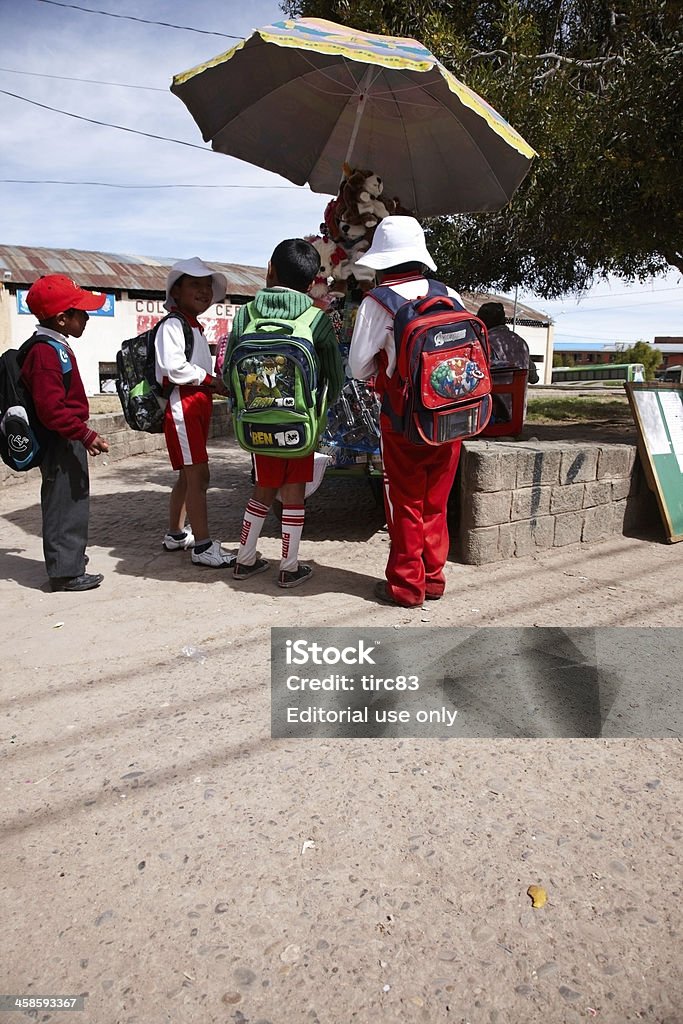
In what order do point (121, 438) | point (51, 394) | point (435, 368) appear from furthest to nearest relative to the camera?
point (121, 438) → point (51, 394) → point (435, 368)

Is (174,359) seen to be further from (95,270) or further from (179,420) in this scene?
(95,270)

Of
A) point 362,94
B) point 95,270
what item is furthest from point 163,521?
point 95,270

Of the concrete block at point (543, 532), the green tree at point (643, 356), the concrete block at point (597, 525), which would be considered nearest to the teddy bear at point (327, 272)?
the concrete block at point (543, 532)

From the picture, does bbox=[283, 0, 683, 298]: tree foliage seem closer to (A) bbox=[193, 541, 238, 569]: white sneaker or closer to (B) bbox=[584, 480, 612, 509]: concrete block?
(B) bbox=[584, 480, 612, 509]: concrete block

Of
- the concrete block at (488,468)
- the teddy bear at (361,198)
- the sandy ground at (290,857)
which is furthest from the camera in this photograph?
the teddy bear at (361,198)

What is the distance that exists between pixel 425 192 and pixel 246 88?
1.49 metres

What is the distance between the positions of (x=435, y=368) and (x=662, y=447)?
256 cm

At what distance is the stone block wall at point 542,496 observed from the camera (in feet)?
15.3

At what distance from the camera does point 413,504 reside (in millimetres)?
3867

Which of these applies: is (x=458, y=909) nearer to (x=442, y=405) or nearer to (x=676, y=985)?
(x=676, y=985)

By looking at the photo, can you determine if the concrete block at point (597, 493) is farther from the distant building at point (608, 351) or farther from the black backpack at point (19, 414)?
the distant building at point (608, 351)

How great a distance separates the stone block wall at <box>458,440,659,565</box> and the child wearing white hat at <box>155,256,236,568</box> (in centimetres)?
Result: 154

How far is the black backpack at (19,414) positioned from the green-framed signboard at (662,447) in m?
3.76

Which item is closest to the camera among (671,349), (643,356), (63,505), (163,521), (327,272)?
(63,505)
